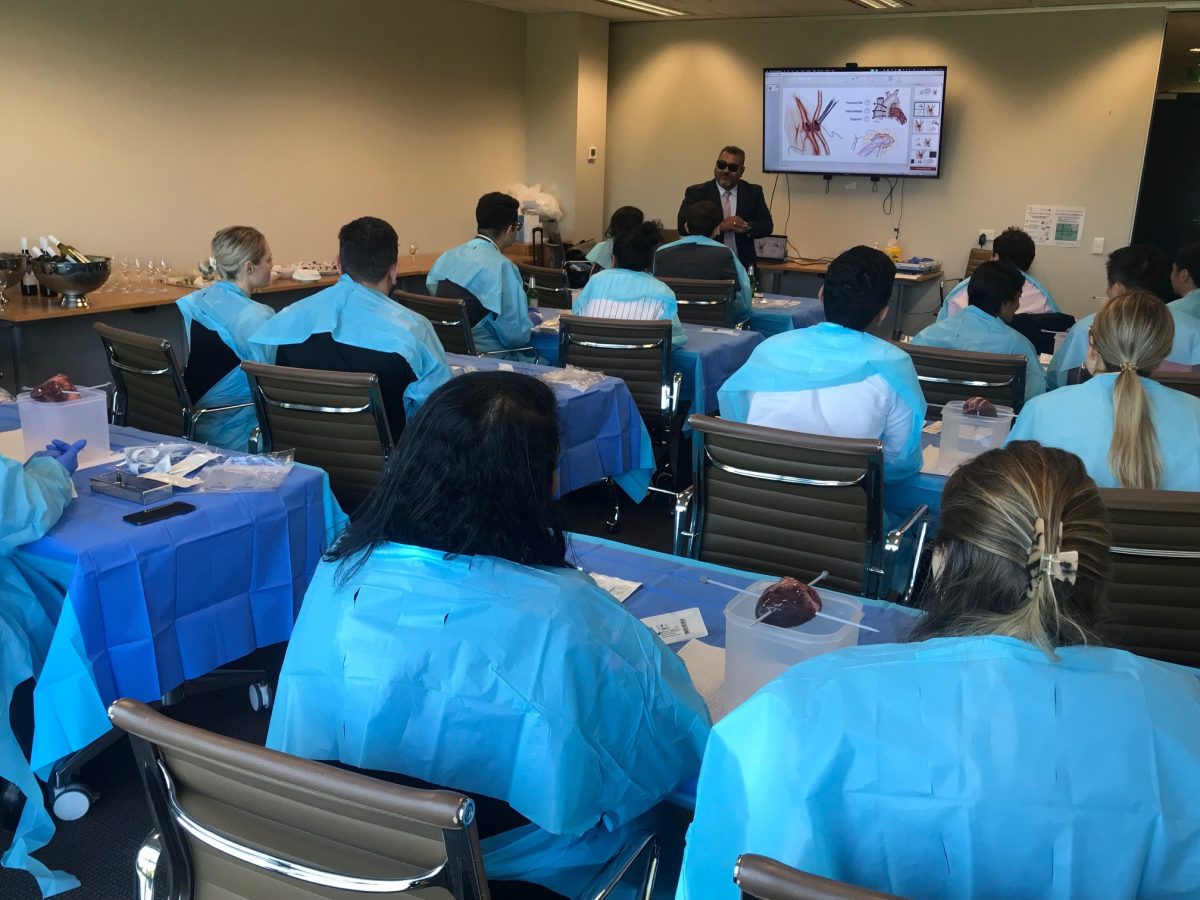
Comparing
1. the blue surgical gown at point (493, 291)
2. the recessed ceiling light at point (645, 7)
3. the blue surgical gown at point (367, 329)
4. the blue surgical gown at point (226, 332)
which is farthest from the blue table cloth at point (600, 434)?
the recessed ceiling light at point (645, 7)

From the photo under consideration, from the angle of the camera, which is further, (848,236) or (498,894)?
(848,236)

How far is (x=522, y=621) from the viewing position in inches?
46.6

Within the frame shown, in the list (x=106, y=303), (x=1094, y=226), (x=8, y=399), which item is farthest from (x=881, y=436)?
(x=1094, y=226)

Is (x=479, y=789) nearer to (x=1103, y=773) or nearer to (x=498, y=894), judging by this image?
(x=498, y=894)

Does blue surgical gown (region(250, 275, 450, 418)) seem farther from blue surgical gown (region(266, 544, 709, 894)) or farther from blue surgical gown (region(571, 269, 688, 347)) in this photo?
blue surgical gown (region(266, 544, 709, 894))

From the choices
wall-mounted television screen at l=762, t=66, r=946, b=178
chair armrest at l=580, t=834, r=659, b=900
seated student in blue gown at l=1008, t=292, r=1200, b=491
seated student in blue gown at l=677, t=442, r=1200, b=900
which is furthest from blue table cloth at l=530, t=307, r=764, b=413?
wall-mounted television screen at l=762, t=66, r=946, b=178

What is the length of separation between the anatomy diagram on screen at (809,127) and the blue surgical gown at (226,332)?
560 centimetres

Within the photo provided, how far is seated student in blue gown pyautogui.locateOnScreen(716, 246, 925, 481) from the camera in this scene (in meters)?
2.54

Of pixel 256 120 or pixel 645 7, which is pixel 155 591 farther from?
pixel 645 7

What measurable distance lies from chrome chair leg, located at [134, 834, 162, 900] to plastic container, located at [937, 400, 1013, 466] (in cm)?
198

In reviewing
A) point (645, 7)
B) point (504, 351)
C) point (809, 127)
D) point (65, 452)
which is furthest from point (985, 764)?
point (645, 7)

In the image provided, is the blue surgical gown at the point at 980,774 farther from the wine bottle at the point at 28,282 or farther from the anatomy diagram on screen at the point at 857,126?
the anatomy diagram on screen at the point at 857,126

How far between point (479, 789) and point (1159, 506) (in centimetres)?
128

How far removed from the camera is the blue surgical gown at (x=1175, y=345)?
3.83 m
